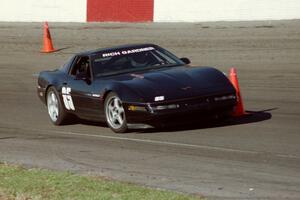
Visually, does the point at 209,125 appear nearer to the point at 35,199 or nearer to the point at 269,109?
the point at 269,109

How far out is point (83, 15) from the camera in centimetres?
3647

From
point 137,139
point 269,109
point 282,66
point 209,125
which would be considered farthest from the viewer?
point 282,66

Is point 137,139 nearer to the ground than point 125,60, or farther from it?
nearer to the ground

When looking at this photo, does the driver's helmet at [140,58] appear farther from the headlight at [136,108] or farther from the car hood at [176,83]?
the headlight at [136,108]

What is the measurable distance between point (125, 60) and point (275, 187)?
217 inches

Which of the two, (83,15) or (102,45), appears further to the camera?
(83,15)

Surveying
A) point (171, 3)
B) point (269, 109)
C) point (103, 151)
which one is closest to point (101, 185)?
point (103, 151)

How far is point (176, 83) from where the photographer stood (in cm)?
1213

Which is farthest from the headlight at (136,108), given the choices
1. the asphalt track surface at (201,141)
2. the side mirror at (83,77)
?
the side mirror at (83,77)

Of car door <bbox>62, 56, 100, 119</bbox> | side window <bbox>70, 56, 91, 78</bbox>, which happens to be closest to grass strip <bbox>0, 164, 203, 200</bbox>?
car door <bbox>62, 56, 100, 119</bbox>

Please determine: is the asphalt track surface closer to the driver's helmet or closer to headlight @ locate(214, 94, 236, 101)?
headlight @ locate(214, 94, 236, 101)

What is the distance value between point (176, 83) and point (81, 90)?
1841 mm

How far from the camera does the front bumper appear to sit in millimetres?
11938

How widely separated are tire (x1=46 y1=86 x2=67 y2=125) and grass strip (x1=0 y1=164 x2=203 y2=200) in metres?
4.85
